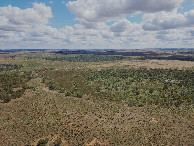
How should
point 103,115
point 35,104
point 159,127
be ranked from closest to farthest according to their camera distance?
point 159,127
point 103,115
point 35,104

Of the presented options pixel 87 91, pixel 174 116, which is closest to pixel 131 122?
pixel 174 116

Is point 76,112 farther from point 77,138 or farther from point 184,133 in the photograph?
point 184,133

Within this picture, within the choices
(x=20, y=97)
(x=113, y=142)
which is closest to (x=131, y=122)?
(x=113, y=142)

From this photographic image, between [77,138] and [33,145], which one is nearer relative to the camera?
[33,145]

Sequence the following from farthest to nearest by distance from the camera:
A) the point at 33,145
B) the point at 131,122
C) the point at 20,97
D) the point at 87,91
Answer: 1. the point at 87,91
2. the point at 20,97
3. the point at 131,122
4. the point at 33,145

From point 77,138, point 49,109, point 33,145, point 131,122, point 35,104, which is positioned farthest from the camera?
point 35,104

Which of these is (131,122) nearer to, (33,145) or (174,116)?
(174,116)

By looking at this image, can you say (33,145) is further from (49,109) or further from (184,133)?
(184,133)

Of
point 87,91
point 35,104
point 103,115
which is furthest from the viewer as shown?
point 87,91

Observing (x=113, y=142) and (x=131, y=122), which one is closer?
(x=113, y=142)
